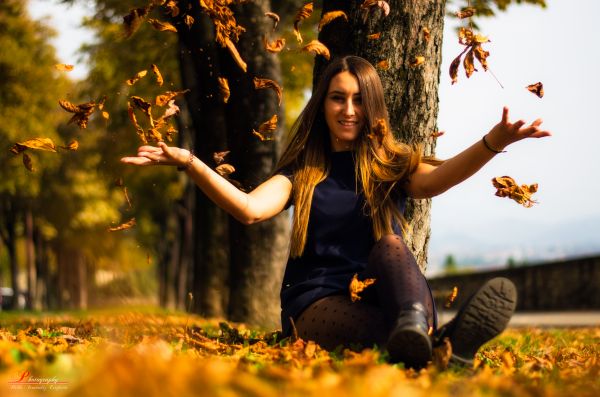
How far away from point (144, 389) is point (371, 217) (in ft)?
7.80

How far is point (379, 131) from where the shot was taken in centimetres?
401

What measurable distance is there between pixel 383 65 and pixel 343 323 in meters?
1.89

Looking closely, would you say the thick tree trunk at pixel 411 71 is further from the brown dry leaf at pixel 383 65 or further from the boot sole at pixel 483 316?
the boot sole at pixel 483 316

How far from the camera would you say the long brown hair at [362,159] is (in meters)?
4.04

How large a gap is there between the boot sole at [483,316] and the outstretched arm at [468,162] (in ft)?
2.39

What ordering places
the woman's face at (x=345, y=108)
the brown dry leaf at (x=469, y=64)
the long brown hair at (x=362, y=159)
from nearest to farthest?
the long brown hair at (x=362, y=159) < the woman's face at (x=345, y=108) < the brown dry leaf at (x=469, y=64)

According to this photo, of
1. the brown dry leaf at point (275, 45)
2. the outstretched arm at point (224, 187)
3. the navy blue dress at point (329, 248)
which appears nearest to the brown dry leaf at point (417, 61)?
the brown dry leaf at point (275, 45)

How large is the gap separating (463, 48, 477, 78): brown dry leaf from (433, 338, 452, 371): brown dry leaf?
1.93 m

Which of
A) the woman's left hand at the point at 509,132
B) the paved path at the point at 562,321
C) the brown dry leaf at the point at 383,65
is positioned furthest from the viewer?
the paved path at the point at 562,321

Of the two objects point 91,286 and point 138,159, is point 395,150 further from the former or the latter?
point 91,286

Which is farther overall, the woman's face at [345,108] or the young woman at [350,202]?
the woman's face at [345,108]

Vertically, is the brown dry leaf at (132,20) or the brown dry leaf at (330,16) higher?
the brown dry leaf at (330,16)

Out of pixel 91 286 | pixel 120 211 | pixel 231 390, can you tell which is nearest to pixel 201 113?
pixel 231 390

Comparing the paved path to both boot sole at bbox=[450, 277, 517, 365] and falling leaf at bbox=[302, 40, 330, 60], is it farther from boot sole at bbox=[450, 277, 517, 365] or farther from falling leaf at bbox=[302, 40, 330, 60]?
boot sole at bbox=[450, 277, 517, 365]
